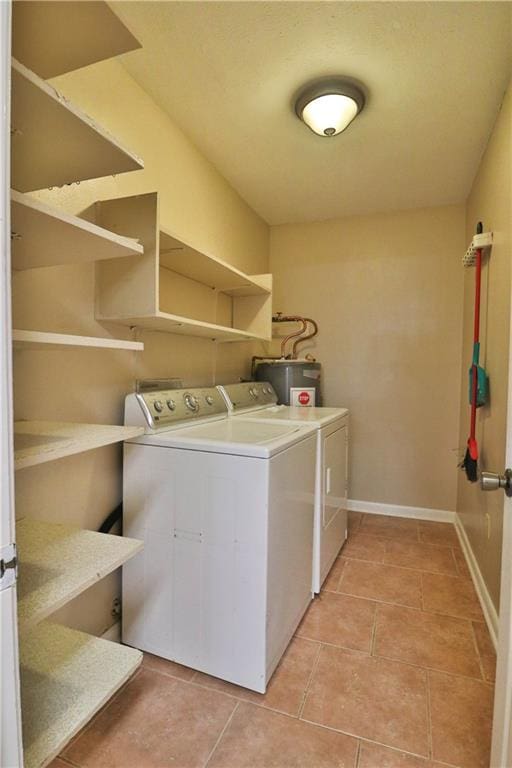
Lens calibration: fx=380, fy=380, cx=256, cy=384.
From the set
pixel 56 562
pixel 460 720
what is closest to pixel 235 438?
pixel 56 562

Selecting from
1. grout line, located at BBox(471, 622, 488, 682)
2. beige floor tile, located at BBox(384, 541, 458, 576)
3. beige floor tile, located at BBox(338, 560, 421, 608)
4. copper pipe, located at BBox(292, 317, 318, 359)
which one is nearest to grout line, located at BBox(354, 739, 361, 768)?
grout line, located at BBox(471, 622, 488, 682)

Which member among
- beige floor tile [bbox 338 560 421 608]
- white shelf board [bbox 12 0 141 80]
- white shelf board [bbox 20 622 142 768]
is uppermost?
white shelf board [bbox 12 0 141 80]

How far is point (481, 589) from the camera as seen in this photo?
6.34ft

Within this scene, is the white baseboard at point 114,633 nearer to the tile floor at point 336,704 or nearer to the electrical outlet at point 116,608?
the electrical outlet at point 116,608

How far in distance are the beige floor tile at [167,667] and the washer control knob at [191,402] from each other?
1.04 metres

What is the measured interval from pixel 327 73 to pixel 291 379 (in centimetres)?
174

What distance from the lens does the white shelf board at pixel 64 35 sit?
739mm

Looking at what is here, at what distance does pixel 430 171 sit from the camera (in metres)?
2.40

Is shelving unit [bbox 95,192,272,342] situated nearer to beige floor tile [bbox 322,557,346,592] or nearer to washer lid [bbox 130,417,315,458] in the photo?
washer lid [bbox 130,417,315,458]

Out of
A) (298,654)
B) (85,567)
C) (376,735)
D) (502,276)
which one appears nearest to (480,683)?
(376,735)

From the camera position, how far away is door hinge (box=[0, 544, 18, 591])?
1.92ft

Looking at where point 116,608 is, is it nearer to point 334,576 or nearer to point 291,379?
point 334,576

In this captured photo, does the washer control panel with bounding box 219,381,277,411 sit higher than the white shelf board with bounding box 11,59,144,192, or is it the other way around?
the white shelf board with bounding box 11,59,144,192

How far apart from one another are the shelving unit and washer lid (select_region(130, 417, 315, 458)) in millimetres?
470
